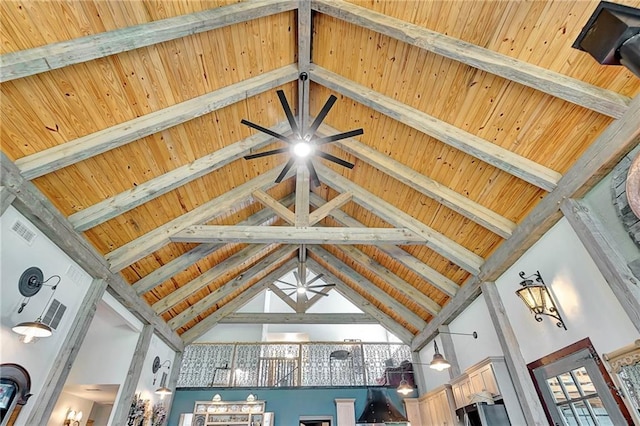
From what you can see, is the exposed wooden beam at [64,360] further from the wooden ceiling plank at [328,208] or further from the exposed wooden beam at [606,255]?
the exposed wooden beam at [606,255]

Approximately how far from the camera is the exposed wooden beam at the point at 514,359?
13.9 ft

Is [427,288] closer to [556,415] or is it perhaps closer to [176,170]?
[556,415]

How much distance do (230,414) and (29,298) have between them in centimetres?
622

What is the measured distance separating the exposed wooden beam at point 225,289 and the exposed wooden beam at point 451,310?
4101 mm

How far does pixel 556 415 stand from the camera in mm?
3971

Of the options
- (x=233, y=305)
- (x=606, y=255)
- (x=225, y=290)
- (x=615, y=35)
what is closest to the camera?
(x=615, y=35)

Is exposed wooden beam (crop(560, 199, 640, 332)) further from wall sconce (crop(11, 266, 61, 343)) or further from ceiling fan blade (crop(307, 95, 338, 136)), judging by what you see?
wall sconce (crop(11, 266, 61, 343))

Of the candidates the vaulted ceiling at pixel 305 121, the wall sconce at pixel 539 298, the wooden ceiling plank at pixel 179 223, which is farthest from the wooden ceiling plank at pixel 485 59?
the wooden ceiling plank at pixel 179 223

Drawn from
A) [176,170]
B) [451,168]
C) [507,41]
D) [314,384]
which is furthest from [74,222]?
[314,384]

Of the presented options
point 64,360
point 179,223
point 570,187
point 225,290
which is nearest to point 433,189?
point 570,187

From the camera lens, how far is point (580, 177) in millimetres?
3375

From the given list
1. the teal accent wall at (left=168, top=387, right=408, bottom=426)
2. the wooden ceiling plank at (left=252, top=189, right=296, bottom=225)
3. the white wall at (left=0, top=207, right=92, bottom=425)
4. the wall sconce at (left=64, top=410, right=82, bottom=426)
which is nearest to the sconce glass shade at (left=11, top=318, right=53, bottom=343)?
the white wall at (left=0, top=207, right=92, bottom=425)

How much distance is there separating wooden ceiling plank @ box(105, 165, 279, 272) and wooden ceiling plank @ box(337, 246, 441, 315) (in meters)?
2.81

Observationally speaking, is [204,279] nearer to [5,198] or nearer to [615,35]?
[5,198]
